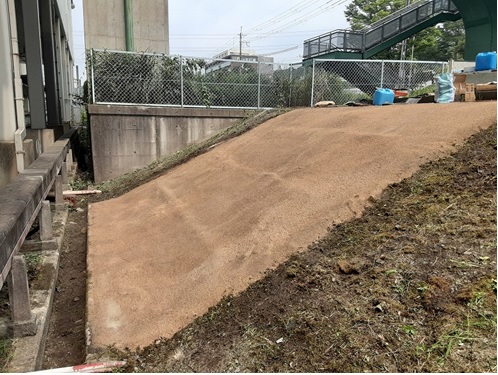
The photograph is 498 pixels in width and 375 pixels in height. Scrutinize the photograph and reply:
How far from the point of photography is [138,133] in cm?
1024

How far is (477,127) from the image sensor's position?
477 cm

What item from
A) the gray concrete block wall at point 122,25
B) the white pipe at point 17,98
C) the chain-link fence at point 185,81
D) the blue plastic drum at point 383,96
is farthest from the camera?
the gray concrete block wall at point 122,25

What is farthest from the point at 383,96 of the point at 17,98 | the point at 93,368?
the point at 93,368

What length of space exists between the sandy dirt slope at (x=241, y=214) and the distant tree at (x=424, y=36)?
96.6 ft

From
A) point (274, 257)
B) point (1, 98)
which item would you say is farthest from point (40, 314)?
point (1, 98)

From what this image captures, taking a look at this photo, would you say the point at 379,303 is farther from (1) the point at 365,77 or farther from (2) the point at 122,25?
(2) the point at 122,25

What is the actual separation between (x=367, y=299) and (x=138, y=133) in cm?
849

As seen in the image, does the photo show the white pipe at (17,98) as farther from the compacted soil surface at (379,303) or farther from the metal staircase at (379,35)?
the metal staircase at (379,35)

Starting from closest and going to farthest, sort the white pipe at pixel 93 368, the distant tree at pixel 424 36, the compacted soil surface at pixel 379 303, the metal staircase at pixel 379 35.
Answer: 1. the compacted soil surface at pixel 379 303
2. the white pipe at pixel 93 368
3. the metal staircase at pixel 379 35
4. the distant tree at pixel 424 36

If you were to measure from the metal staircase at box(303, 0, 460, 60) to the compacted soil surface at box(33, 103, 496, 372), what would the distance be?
17.8 metres

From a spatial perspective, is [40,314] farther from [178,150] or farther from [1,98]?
[178,150]

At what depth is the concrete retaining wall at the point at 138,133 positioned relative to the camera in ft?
32.6

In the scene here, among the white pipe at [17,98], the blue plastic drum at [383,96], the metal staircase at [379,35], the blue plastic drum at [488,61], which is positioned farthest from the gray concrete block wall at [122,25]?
the blue plastic drum at [488,61]

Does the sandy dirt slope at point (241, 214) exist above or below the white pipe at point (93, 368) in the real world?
above
